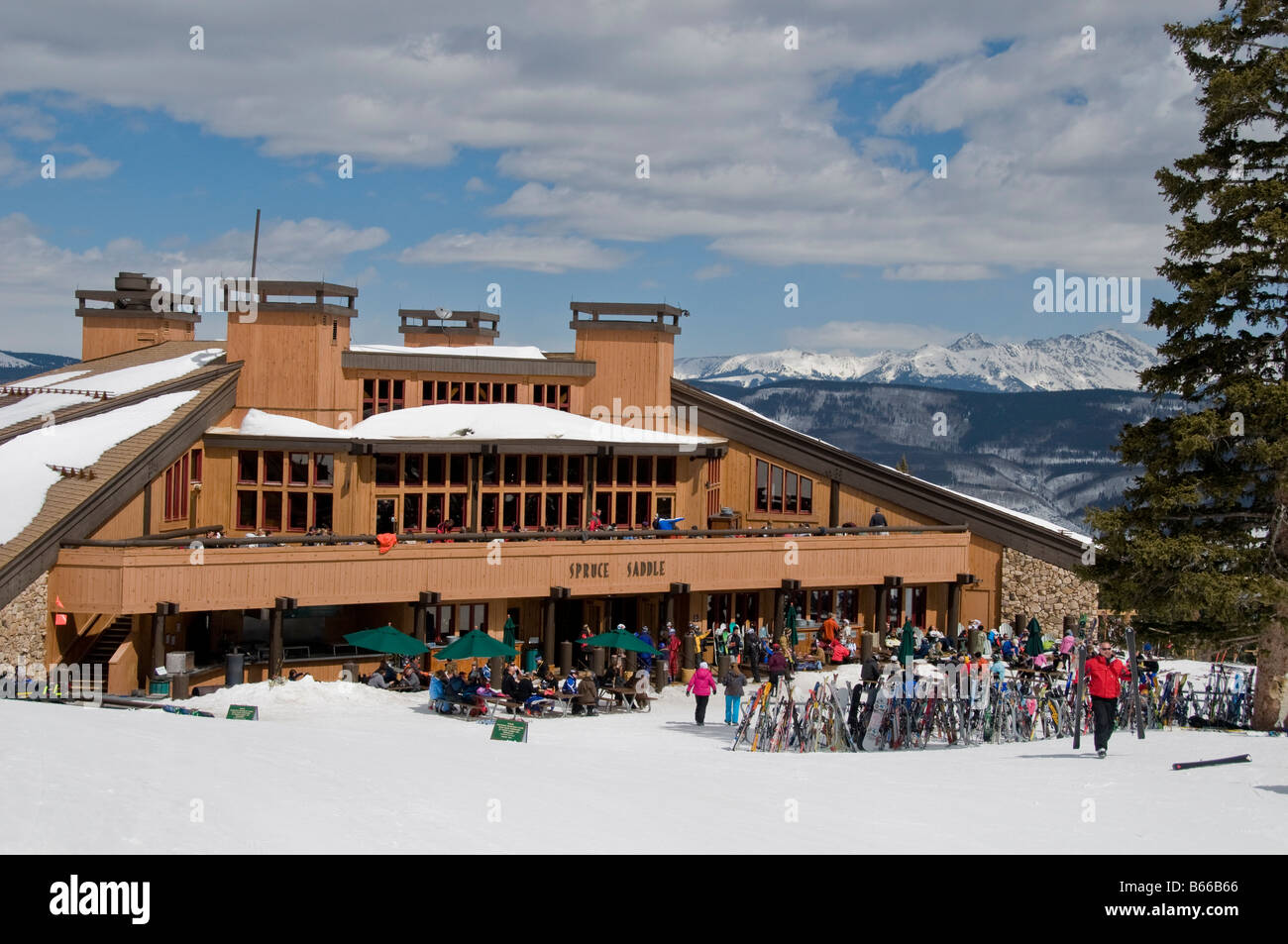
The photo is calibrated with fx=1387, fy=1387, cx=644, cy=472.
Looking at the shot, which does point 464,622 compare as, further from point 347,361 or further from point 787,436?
point 787,436

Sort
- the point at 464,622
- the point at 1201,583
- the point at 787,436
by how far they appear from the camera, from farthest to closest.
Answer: the point at 787,436 < the point at 464,622 < the point at 1201,583

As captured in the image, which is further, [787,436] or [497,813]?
[787,436]

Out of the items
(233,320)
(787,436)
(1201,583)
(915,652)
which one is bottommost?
(915,652)

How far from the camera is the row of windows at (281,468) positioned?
3422cm

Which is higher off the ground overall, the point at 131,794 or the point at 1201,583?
the point at 1201,583

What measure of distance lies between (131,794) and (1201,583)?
16071 millimetres

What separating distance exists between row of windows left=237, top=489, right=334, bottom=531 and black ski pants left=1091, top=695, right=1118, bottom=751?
70.6ft

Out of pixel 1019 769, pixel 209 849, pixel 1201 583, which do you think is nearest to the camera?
pixel 209 849

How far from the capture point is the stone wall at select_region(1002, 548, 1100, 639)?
40.9 m

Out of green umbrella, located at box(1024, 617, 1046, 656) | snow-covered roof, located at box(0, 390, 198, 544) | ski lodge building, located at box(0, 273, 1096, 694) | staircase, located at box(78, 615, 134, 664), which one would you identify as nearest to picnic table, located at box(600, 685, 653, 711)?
ski lodge building, located at box(0, 273, 1096, 694)

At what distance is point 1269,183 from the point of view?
21.9 metres

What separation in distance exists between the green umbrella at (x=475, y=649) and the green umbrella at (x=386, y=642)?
1.36 m

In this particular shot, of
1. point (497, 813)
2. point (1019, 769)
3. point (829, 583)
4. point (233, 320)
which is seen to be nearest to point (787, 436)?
point (829, 583)

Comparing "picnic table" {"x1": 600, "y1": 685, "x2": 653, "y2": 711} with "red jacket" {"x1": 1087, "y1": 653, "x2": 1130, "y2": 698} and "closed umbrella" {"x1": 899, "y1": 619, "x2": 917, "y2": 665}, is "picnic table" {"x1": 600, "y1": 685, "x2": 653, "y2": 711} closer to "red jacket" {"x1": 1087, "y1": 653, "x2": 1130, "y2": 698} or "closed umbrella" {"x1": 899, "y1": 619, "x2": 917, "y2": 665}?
"closed umbrella" {"x1": 899, "y1": 619, "x2": 917, "y2": 665}
